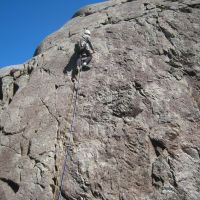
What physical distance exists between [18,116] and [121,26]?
20.9 ft

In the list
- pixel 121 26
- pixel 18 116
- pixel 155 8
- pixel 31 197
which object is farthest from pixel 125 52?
pixel 31 197

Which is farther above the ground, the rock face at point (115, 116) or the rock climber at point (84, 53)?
the rock climber at point (84, 53)

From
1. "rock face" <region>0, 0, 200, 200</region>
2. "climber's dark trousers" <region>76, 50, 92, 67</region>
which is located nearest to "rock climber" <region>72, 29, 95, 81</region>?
"climber's dark trousers" <region>76, 50, 92, 67</region>

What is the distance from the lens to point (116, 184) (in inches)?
341

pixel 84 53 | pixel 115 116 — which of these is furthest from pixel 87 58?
pixel 115 116

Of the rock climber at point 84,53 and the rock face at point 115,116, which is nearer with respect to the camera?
the rock face at point 115,116

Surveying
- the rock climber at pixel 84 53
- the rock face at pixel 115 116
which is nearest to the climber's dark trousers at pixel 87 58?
the rock climber at pixel 84 53

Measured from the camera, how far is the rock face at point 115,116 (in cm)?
875

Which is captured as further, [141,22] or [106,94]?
[141,22]

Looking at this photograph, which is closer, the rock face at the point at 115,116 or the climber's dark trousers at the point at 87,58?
the rock face at the point at 115,116

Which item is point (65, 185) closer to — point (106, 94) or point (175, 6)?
point (106, 94)

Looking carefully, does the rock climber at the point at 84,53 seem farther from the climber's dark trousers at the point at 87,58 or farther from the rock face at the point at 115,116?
the rock face at the point at 115,116

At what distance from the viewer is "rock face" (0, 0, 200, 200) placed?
28.7 feet

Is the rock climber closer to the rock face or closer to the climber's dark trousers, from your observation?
the climber's dark trousers
